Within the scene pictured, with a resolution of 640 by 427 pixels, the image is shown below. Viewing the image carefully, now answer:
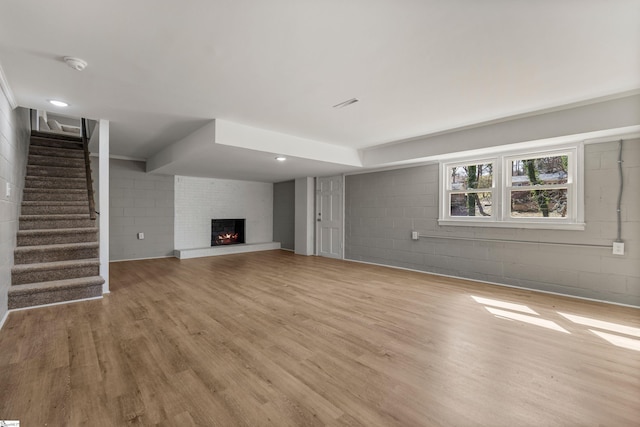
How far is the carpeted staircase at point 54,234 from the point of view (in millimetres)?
3396

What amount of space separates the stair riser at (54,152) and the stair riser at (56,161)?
0.28 feet

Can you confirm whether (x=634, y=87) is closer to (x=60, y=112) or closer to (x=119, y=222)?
(x=60, y=112)

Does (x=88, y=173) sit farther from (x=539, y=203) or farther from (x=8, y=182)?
(x=539, y=203)

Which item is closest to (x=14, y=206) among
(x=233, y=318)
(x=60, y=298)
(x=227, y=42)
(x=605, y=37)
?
(x=60, y=298)

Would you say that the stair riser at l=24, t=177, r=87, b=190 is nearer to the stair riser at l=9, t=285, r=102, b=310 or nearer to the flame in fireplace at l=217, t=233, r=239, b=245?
the stair riser at l=9, t=285, r=102, b=310

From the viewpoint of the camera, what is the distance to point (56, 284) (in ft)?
11.2

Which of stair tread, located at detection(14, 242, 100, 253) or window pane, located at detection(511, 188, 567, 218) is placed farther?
window pane, located at detection(511, 188, 567, 218)

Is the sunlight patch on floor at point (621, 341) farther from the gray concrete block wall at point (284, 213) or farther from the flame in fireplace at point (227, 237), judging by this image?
the flame in fireplace at point (227, 237)

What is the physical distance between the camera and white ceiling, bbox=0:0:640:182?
177 cm

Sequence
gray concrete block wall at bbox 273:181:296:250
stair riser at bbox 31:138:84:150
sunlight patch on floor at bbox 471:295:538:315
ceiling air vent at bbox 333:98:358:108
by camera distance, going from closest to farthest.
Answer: ceiling air vent at bbox 333:98:358:108
sunlight patch on floor at bbox 471:295:538:315
stair riser at bbox 31:138:84:150
gray concrete block wall at bbox 273:181:296:250

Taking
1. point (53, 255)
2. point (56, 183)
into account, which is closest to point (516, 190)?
point (53, 255)

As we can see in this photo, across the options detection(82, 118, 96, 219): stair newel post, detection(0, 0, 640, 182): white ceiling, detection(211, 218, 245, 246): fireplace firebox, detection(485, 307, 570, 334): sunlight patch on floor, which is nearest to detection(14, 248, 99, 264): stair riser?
detection(82, 118, 96, 219): stair newel post

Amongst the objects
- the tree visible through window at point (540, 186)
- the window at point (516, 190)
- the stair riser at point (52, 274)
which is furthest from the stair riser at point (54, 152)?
the tree visible through window at point (540, 186)

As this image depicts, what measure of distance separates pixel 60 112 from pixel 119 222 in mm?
3295
